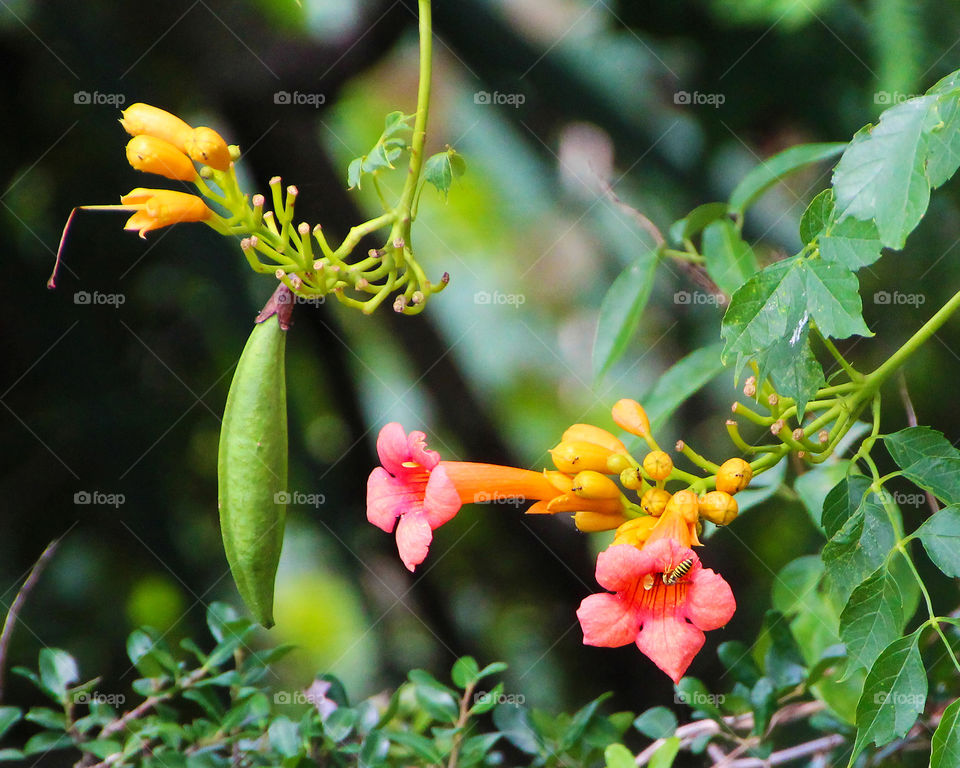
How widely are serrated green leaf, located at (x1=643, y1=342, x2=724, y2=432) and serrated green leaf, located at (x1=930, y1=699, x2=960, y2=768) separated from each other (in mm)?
597

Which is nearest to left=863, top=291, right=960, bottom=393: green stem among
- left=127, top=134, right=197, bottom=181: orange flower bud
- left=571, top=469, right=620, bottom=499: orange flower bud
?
left=571, top=469, right=620, bottom=499: orange flower bud

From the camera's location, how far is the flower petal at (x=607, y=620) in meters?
0.97

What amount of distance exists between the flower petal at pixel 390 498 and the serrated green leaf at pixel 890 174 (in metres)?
0.59

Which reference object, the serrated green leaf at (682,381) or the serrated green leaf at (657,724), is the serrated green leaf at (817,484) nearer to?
the serrated green leaf at (682,381)

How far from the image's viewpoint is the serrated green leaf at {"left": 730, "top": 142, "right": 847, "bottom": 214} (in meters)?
1.48

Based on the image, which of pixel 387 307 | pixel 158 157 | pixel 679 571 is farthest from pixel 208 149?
pixel 387 307

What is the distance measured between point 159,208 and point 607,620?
0.66 metres

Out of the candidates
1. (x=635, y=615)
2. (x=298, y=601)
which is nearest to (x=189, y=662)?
(x=298, y=601)

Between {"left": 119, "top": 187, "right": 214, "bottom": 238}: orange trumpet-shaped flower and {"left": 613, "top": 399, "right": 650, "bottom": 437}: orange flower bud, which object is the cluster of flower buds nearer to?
{"left": 119, "top": 187, "right": 214, "bottom": 238}: orange trumpet-shaped flower

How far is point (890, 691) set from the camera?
→ 0.93 m

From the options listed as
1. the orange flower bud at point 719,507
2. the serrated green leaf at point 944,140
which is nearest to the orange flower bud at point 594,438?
the orange flower bud at point 719,507

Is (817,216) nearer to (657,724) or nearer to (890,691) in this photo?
(890,691)

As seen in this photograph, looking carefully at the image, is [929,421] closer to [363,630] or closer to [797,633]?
[797,633]

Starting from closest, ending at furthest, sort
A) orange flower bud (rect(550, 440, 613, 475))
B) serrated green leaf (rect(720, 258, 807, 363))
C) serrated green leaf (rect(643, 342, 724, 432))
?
1. serrated green leaf (rect(720, 258, 807, 363))
2. orange flower bud (rect(550, 440, 613, 475))
3. serrated green leaf (rect(643, 342, 724, 432))
